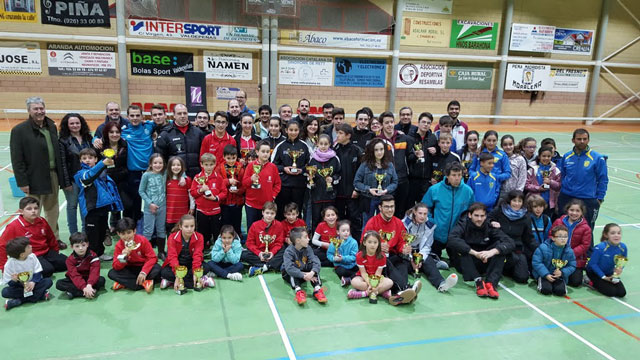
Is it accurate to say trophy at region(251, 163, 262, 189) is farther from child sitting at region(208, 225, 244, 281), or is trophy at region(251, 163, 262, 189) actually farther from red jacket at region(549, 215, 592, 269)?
red jacket at region(549, 215, 592, 269)

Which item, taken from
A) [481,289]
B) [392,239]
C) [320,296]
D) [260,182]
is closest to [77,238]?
[260,182]

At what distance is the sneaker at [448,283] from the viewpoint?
538 cm

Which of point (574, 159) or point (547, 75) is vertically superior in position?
point (547, 75)

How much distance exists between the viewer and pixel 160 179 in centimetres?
608

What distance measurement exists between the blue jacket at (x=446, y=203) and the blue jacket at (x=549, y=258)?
1.09 meters

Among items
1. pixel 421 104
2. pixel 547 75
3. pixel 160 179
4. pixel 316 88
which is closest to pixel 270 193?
pixel 160 179

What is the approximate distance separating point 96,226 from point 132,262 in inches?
40.7

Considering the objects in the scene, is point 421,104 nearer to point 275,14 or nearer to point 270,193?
point 275,14

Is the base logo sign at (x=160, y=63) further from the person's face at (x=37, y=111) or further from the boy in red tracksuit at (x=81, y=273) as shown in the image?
the boy in red tracksuit at (x=81, y=273)

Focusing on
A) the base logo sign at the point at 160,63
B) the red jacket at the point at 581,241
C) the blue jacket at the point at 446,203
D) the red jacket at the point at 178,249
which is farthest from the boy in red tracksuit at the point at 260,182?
the base logo sign at the point at 160,63

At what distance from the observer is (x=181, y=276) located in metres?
5.31

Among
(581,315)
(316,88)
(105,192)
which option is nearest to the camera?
(581,315)

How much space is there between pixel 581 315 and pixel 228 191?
4.78m

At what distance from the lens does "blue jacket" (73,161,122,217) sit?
19.1 ft
